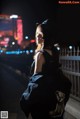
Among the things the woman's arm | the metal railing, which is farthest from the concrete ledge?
the woman's arm

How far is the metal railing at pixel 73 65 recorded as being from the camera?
5.94 meters

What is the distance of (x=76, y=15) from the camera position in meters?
20.3

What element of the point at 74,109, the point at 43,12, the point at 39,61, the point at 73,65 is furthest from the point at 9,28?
the point at 39,61

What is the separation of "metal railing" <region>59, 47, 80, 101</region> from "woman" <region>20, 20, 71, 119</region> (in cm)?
258

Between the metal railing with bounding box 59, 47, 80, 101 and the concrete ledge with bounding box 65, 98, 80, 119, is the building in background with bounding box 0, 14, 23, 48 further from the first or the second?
the concrete ledge with bounding box 65, 98, 80, 119

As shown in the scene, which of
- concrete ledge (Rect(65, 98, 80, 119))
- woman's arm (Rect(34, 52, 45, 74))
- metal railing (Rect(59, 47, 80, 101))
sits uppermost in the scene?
woman's arm (Rect(34, 52, 45, 74))

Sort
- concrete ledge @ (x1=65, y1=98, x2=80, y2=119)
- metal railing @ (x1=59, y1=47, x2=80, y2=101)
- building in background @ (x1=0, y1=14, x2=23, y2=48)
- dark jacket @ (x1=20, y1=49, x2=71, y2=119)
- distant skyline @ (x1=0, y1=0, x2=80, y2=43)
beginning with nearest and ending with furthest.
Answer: dark jacket @ (x1=20, y1=49, x2=71, y2=119) → concrete ledge @ (x1=65, y1=98, x2=80, y2=119) → metal railing @ (x1=59, y1=47, x2=80, y2=101) → building in background @ (x1=0, y1=14, x2=23, y2=48) → distant skyline @ (x1=0, y1=0, x2=80, y2=43)

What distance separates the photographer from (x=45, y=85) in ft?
9.75

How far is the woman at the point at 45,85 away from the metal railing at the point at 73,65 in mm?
2583

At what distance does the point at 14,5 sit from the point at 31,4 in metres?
1.41

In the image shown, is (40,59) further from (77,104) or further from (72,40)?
(72,40)

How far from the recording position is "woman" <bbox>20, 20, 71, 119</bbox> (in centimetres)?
297

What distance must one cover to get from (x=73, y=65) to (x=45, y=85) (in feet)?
10.6

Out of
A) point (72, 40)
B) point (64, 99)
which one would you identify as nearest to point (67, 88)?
point (64, 99)
